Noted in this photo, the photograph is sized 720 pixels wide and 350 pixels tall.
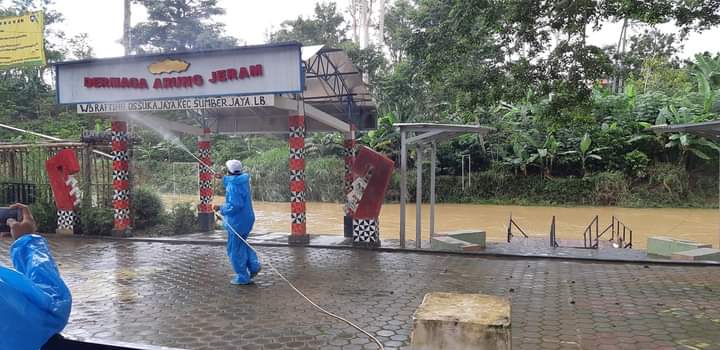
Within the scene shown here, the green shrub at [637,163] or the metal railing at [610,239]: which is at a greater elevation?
the green shrub at [637,163]

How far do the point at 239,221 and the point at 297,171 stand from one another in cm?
311

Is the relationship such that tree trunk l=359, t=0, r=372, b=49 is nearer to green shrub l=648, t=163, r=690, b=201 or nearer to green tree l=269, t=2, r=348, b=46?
green tree l=269, t=2, r=348, b=46

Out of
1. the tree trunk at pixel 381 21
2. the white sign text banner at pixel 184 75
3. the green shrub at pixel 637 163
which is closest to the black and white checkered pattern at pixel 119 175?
the white sign text banner at pixel 184 75

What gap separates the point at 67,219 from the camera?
11.2 metres

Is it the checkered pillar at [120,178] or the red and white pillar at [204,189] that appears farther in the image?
the red and white pillar at [204,189]

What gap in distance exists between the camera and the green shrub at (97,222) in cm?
1108

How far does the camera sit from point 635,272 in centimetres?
732

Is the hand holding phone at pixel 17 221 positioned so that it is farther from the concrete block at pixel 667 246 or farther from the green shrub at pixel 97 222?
the concrete block at pixel 667 246

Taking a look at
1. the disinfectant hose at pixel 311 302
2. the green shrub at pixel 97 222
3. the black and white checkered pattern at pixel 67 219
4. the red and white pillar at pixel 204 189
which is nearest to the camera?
the disinfectant hose at pixel 311 302

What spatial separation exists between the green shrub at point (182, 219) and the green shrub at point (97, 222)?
124 cm

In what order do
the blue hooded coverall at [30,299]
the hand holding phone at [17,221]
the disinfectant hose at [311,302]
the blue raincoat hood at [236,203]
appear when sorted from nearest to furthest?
the blue hooded coverall at [30,299], the hand holding phone at [17,221], the disinfectant hose at [311,302], the blue raincoat hood at [236,203]

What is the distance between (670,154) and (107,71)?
19.5 m

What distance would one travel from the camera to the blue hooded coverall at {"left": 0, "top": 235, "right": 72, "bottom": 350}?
8.23 feet

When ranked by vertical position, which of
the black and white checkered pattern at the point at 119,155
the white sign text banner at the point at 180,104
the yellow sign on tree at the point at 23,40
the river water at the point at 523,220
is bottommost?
the river water at the point at 523,220
